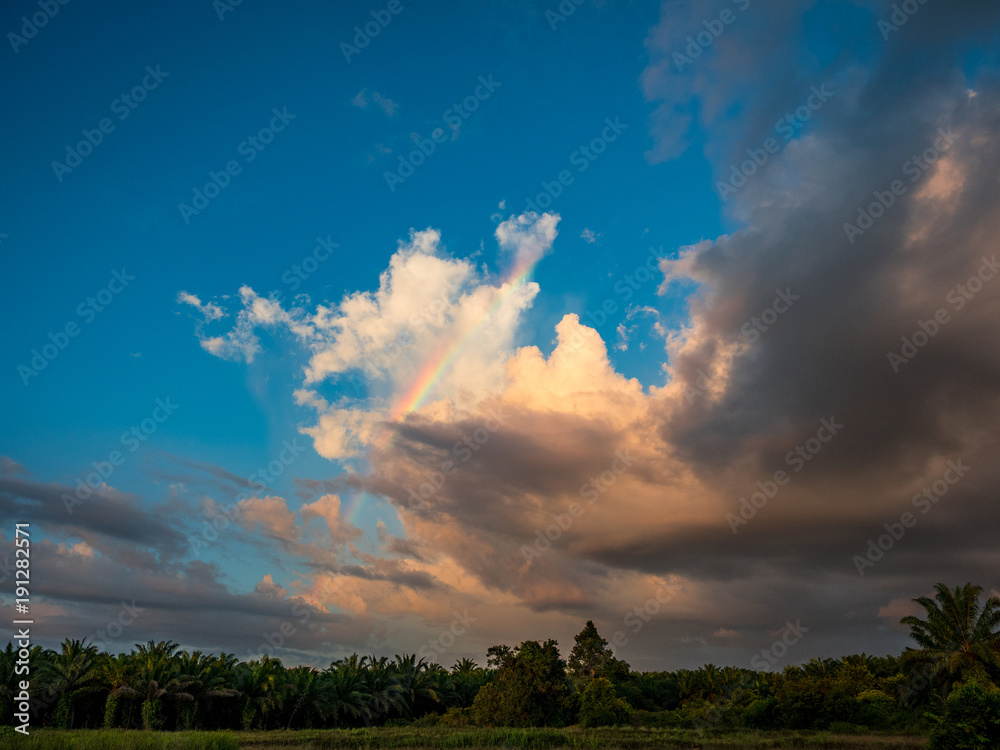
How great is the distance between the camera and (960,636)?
2122 inches

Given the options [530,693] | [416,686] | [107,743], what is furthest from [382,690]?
[107,743]

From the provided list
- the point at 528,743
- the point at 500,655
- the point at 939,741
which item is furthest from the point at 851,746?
the point at 500,655

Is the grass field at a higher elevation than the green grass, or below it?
below

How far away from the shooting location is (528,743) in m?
40.9

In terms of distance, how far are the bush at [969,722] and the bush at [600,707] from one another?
2997cm

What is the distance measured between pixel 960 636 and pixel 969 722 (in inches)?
1087

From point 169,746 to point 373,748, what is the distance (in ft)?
44.4

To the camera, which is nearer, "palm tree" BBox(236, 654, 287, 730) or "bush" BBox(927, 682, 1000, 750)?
"bush" BBox(927, 682, 1000, 750)

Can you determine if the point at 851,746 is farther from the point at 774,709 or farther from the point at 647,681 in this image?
the point at 647,681

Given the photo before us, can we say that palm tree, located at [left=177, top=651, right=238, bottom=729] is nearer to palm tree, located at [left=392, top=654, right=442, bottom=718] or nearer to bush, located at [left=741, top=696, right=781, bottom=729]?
palm tree, located at [left=392, top=654, right=442, bottom=718]

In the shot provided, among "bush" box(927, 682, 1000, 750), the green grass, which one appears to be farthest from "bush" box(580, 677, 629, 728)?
the green grass

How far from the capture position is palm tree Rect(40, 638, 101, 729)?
5169cm

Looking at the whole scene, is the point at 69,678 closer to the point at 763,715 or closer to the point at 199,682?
the point at 199,682

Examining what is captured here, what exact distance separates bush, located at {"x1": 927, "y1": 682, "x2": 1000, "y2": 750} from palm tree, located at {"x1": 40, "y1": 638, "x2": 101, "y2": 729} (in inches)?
2324
